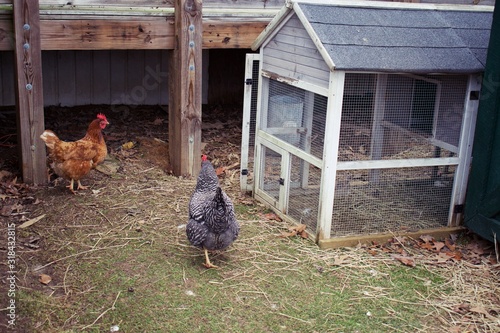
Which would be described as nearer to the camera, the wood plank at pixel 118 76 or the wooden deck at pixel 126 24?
the wooden deck at pixel 126 24

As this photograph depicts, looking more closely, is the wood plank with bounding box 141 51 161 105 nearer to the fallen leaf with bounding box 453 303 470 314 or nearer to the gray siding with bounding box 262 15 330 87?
the gray siding with bounding box 262 15 330 87

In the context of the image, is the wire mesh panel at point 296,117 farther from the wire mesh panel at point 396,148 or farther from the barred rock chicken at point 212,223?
the barred rock chicken at point 212,223

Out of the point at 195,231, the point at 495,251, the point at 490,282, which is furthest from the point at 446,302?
the point at 195,231

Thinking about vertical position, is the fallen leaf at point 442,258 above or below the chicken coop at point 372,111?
below

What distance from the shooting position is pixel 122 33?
6258 mm

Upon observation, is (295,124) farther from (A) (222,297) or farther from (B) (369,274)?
(A) (222,297)

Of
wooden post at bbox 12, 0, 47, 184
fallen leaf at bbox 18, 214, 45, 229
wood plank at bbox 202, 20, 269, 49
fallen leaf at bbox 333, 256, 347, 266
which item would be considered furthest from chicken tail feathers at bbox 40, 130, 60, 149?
fallen leaf at bbox 333, 256, 347, 266

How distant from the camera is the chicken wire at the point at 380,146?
200 inches

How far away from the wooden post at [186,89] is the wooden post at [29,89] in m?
1.34

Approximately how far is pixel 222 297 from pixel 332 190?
129 cm

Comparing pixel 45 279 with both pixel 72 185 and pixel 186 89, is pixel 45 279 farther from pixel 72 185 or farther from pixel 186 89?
pixel 186 89

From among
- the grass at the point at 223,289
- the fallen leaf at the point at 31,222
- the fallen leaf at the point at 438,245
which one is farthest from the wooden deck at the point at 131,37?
the fallen leaf at the point at 438,245

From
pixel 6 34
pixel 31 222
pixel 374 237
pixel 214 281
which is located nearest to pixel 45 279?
pixel 31 222

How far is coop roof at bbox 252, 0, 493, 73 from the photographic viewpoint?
486 cm
